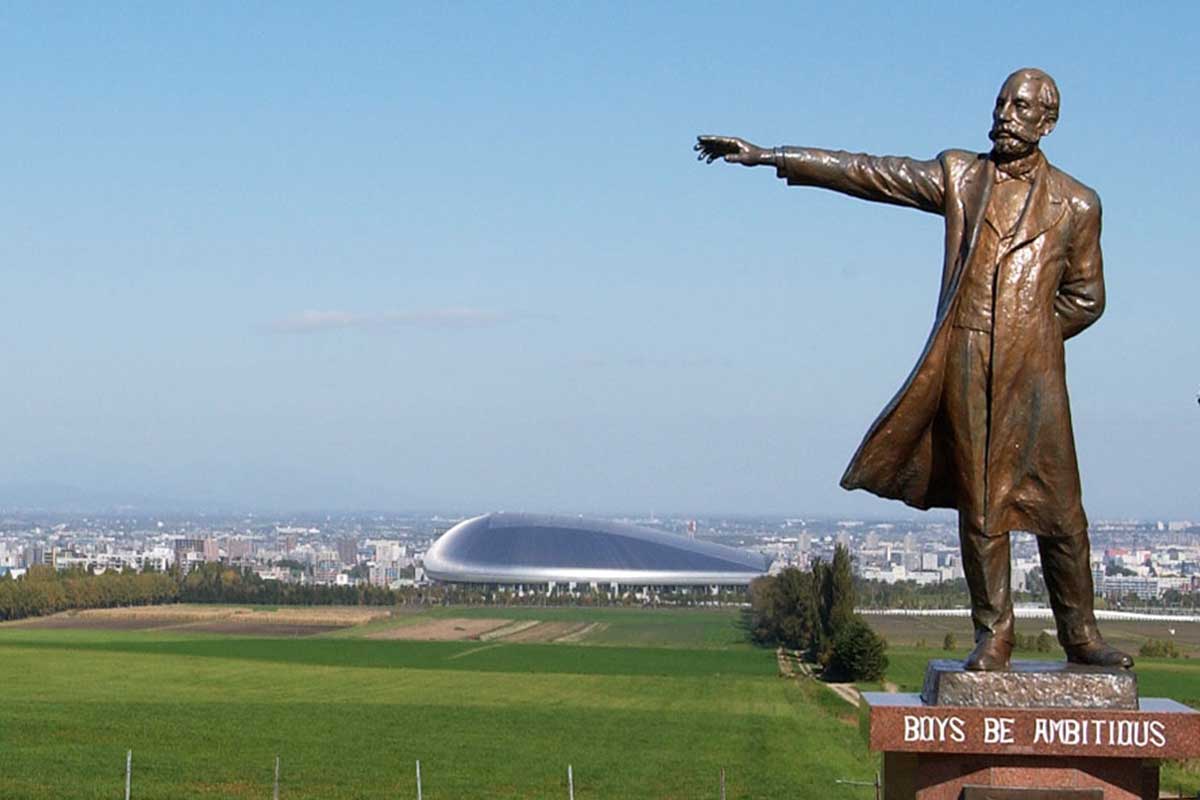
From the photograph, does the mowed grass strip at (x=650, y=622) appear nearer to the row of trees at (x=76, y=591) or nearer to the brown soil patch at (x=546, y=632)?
the brown soil patch at (x=546, y=632)

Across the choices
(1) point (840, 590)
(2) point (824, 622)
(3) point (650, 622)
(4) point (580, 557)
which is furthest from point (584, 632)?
(4) point (580, 557)

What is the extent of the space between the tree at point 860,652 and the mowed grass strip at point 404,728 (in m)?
1.41

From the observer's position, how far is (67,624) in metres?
94.3

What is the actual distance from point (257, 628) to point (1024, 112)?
289 ft

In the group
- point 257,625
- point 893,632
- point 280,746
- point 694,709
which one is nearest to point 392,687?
point 694,709

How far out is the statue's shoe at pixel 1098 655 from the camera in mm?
9008

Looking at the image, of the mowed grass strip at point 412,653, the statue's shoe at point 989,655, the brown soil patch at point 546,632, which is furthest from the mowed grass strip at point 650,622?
the statue's shoe at point 989,655

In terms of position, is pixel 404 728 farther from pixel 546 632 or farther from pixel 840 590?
pixel 546 632

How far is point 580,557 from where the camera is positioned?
6885 inches

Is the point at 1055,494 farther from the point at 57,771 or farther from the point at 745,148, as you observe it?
the point at 57,771

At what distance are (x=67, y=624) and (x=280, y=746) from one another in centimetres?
6049

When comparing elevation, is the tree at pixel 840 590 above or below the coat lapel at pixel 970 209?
below

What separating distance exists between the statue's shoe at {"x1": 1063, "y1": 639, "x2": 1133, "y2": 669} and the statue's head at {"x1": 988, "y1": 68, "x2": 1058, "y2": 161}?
2372mm

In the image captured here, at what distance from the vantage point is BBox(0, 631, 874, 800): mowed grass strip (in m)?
31.5
